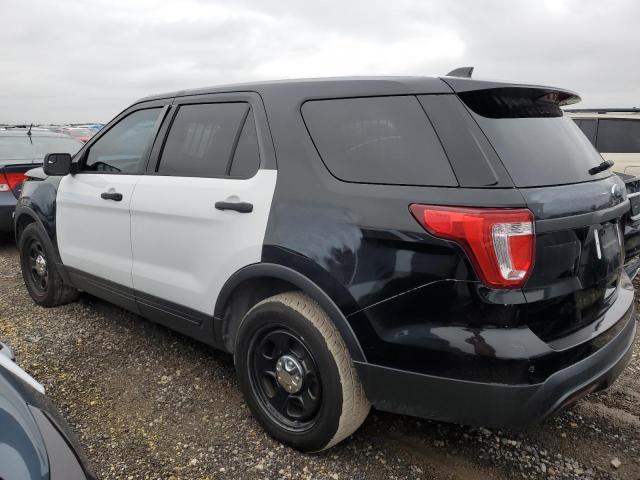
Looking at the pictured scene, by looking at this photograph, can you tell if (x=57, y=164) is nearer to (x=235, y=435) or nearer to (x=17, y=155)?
(x=235, y=435)

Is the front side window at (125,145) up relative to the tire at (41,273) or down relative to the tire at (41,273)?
up

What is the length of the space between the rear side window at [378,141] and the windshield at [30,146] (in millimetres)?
5533

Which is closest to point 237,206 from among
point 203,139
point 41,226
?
point 203,139

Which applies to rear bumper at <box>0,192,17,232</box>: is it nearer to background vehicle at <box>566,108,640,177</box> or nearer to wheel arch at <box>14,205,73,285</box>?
wheel arch at <box>14,205,73,285</box>

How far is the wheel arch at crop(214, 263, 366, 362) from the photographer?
2.09m

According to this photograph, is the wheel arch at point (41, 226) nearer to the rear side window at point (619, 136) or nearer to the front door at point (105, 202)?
the front door at point (105, 202)

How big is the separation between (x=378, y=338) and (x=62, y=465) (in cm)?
114

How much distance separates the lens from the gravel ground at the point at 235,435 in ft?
7.68

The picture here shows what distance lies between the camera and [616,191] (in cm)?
229

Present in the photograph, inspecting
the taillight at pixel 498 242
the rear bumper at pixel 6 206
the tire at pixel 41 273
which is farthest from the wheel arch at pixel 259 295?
the rear bumper at pixel 6 206

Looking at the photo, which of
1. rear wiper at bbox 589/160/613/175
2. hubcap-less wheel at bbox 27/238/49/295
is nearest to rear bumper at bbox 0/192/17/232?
hubcap-less wheel at bbox 27/238/49/295

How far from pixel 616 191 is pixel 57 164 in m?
3.44

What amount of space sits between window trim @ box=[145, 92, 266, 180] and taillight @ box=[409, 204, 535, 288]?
39.4 inches

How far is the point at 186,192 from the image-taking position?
2.74 meters
